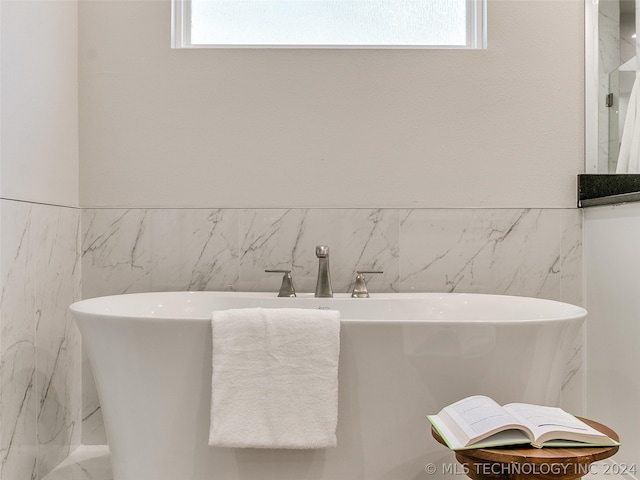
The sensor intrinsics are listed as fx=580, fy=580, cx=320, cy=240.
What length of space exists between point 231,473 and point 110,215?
124 centimetres

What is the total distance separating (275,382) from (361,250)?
3.05 feet

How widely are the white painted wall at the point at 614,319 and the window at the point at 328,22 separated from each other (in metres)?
1.03

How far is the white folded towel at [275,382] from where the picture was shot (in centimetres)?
162

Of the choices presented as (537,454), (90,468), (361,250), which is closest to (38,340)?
(90,468)

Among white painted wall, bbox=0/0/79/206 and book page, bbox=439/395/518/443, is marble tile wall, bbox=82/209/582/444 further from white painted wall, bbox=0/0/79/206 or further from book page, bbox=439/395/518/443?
book page, bbox=439/395/518/443

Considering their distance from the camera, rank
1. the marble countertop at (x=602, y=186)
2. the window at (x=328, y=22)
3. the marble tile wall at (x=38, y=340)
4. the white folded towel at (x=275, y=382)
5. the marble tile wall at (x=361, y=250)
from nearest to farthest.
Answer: the white folded towel at (x=275, y=382)
the marble tile wall at (x=38, y=340)
the marble countertop at (x=602, y=186)
the marble tile wall at (x=361, y=250)
the window at (x=328, y=22)

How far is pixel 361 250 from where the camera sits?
2.43 meters

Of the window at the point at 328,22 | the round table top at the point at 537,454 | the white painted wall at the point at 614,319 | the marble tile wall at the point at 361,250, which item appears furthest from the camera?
the window at the point at 328,22

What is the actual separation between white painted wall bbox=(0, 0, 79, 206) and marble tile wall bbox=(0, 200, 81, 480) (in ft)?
0.32

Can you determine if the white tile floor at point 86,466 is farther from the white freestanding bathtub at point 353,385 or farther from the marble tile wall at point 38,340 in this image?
the white freestanding bathtub at point 353,385

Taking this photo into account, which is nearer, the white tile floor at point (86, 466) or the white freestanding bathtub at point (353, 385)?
the white freestanding bathtub at point (353, 385)

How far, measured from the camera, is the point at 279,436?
1.62 m

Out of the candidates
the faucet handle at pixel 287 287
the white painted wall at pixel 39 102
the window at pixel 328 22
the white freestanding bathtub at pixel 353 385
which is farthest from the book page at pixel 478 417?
the window at pixel 328 22

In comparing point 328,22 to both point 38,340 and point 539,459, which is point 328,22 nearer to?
point 38,340
